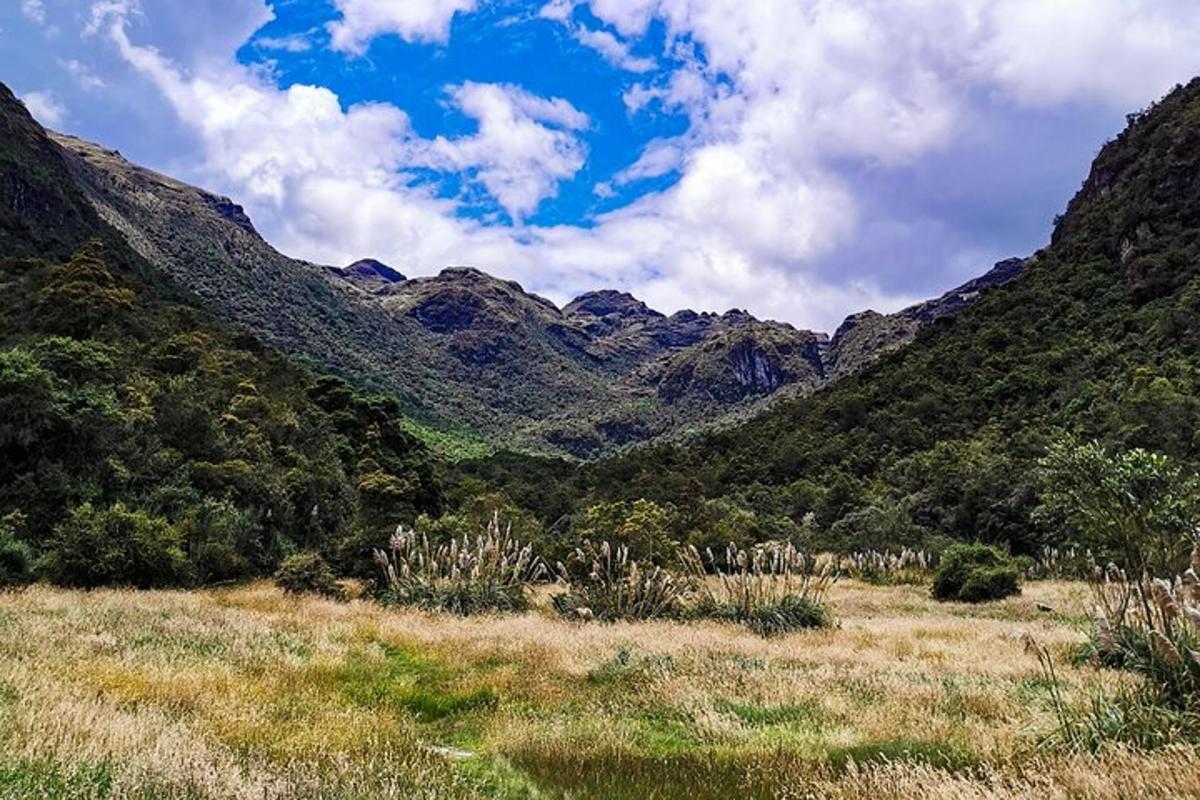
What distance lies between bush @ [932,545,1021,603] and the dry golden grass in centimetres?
1163

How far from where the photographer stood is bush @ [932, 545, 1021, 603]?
25.5 metres

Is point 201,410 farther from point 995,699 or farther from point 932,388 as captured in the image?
point 932,388

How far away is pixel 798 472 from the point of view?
66438mm

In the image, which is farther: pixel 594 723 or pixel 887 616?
pixel 887 616

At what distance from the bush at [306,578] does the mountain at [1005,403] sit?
2888cm

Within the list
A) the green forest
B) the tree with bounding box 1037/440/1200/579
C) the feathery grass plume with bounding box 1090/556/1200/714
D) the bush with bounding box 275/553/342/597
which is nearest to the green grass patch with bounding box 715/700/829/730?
the feathery grass plume with bounding box 1090/556/1200/714

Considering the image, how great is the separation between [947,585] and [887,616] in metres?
7.53

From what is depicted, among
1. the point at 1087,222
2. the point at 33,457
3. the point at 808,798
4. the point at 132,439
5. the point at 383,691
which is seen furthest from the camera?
the point at 1087,222

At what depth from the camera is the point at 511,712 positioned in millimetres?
8727

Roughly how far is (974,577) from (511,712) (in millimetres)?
21767

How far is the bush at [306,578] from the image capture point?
20625 mm

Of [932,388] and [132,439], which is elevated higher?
[932,388]

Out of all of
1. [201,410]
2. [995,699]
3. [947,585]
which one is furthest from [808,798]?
[201,410]

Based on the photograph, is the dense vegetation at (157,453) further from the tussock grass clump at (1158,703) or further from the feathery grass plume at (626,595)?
the tussock grass clump at (1158,703)
